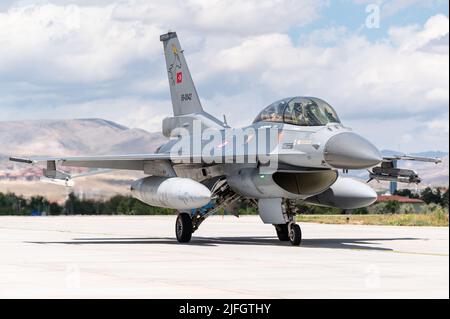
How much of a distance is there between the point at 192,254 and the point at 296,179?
4.12 m

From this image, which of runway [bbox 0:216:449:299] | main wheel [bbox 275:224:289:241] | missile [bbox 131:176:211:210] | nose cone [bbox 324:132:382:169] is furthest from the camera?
main wheel [bbox 275:224:289:241]

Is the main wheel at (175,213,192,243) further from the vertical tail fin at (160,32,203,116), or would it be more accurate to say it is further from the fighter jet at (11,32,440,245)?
the vertical tail fin at (160,32,203,116)

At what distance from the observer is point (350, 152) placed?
1745 centimetres

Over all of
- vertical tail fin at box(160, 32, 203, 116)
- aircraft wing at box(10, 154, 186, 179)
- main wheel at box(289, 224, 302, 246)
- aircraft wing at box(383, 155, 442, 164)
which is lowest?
main wheel at box(289, 224, 302, 246)

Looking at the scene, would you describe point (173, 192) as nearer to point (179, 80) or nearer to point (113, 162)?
point (113, 162)

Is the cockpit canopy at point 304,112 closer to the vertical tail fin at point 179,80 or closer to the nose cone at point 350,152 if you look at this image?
the nose cone at point 350,152

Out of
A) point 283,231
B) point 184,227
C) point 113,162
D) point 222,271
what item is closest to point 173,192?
point 184,227

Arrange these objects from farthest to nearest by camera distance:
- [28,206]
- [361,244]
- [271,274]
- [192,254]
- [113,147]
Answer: [28,206]
[113,147]
[361,244]
[192,254]
[271,274]

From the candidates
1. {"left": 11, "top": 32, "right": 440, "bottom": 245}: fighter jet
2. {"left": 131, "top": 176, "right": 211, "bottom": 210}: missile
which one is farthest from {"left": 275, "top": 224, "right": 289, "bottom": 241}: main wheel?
{"left": 131, "top": 176, "right": 211, "bottom": 210}: missile

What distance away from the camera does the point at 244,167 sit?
20453mm

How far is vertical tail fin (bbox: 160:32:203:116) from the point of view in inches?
957

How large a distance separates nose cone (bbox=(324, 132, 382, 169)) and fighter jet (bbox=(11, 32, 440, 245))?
0.02 m
